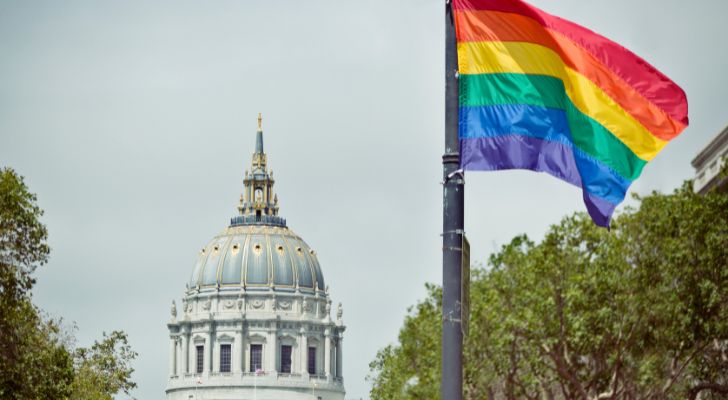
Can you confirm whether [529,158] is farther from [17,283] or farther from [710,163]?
[710,163]

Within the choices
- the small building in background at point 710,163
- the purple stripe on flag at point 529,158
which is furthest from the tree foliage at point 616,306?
the purple stripe on flag at point 529,158

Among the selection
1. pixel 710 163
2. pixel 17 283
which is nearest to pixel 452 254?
pixel 17 283

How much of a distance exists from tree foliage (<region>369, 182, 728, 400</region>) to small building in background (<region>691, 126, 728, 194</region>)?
28.7ft

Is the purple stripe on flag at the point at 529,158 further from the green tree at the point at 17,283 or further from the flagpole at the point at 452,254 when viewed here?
the green tree at the point at 17,283

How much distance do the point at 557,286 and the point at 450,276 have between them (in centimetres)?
4488

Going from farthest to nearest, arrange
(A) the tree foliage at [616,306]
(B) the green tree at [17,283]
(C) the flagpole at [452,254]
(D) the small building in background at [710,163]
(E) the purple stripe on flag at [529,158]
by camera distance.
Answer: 1. (D) the small building in background at [710,163]
2. (A) the tree foliage at [616,306]
3. (B) the green tree at [17,283]
4. (E) the purple stripe on flag at [529,158]
5. (C) the flagpole at [452,254]

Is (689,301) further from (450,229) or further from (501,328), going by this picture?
(450,229)

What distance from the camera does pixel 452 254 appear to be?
1975 centimetres

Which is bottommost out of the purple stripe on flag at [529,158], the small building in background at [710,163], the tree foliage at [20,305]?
the purple stripe on flag at [529,158]

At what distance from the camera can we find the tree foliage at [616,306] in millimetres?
59750

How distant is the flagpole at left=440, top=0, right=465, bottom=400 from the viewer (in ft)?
64.2

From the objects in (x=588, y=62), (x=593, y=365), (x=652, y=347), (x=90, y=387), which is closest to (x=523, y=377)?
(x=593, y=365)

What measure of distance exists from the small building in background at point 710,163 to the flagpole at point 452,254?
5072cm

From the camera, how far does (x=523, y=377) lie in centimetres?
6888
